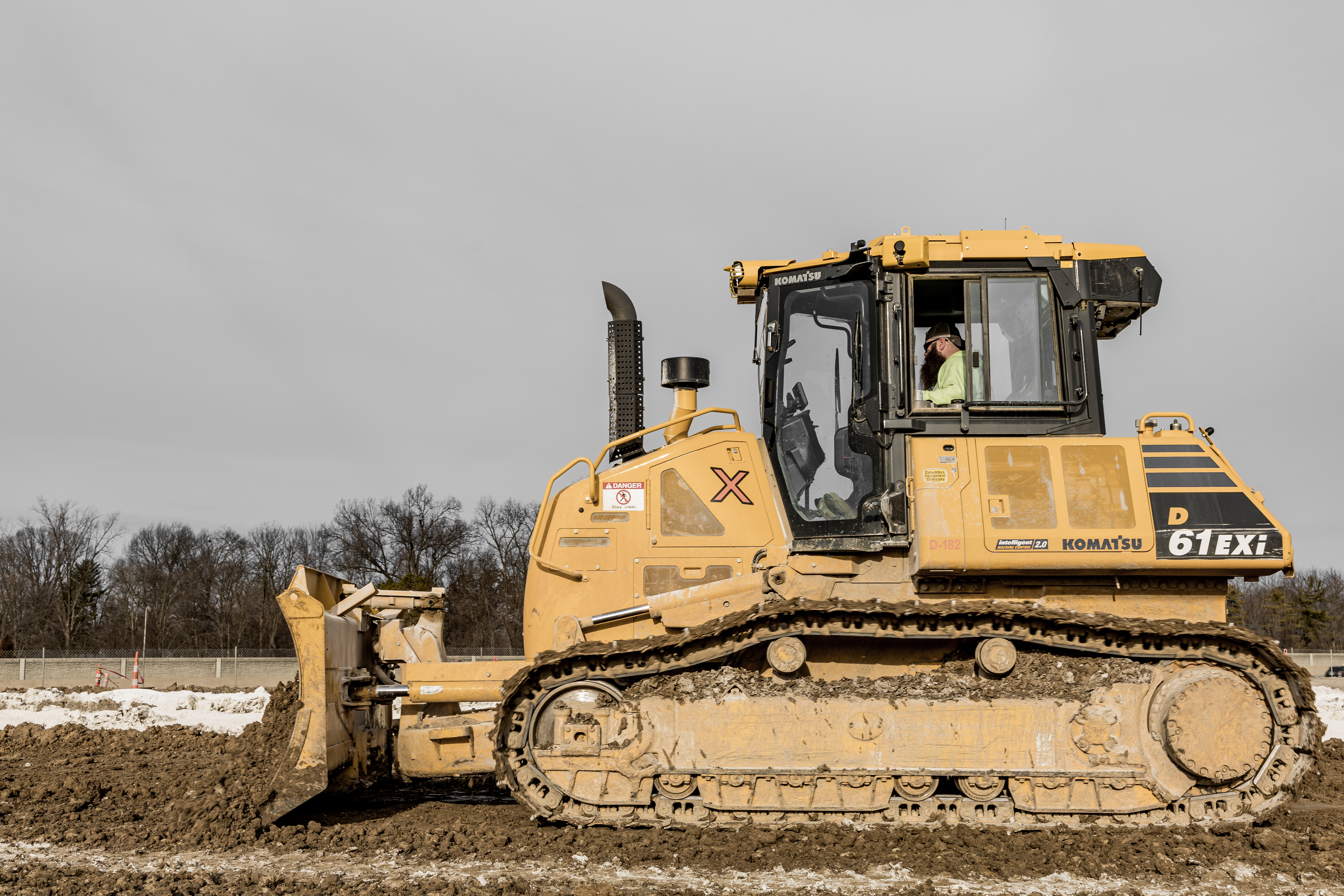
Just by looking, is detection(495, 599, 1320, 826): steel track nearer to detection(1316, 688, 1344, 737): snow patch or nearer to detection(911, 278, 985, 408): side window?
detection(911, 278, 985, 408): side window

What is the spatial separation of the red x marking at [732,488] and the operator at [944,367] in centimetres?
146

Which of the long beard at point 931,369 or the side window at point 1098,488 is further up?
the long beard at point 931,369

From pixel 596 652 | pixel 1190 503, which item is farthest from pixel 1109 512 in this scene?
pixel 596 652

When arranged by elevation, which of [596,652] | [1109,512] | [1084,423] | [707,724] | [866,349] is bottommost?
[707,724]

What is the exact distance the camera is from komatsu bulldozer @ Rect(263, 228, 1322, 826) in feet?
20.6

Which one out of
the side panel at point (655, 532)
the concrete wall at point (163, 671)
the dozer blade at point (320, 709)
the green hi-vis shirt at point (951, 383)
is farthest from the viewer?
the concrete wall at point (163, 671)

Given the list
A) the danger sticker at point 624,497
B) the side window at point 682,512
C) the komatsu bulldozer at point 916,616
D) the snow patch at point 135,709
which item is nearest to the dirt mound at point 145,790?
the komatsu bulldozer at point 916,616

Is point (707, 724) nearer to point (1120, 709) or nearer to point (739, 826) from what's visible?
point (739, 826)

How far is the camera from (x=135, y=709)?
634 inches

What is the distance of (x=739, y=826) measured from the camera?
629cm

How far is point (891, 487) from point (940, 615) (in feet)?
3.06

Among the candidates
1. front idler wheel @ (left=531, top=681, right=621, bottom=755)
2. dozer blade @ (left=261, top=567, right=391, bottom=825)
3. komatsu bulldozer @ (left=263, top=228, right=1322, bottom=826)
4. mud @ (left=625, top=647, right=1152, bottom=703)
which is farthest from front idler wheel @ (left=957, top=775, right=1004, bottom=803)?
dozer blade @ (left=261, top=567, right=391, bottom=825)

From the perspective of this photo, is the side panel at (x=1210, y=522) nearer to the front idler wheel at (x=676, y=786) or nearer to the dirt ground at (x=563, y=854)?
the dirt ground at (x=563, y=854)

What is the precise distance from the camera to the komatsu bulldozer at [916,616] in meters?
6.27
